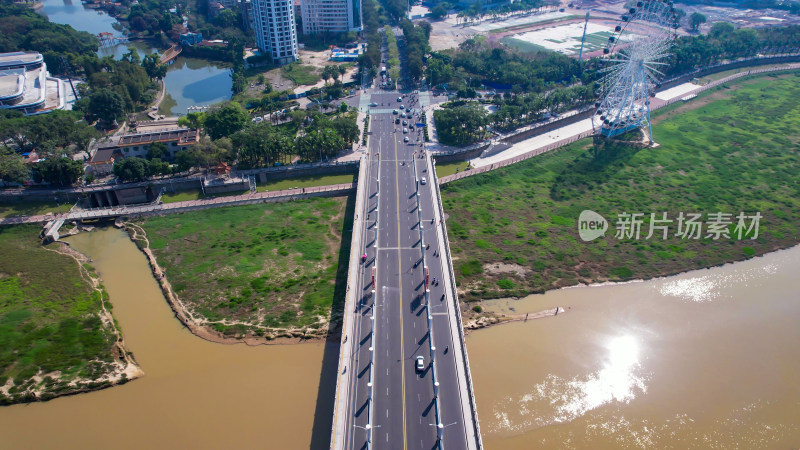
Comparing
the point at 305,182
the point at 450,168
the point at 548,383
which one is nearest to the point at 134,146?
the point at 305,182

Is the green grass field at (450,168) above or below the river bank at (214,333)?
above

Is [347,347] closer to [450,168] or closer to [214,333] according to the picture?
[214,333]

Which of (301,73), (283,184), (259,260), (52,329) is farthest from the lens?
(301,73)

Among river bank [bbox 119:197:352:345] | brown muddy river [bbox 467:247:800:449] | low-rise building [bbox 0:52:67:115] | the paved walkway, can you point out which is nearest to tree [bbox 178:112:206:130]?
the paved walkway

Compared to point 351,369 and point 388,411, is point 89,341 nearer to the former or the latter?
point 351,369

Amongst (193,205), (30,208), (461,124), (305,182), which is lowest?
(193,205)

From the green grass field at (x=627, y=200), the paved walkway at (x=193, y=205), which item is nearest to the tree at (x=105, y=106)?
the paved walkway at (x=193, y=205)

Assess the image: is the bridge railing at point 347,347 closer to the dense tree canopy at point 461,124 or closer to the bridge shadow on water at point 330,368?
the bridge shadow on water at point 330,368

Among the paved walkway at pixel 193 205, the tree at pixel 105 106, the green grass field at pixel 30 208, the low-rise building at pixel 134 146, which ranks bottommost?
the paved walkway at pixel 193 205
